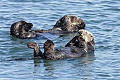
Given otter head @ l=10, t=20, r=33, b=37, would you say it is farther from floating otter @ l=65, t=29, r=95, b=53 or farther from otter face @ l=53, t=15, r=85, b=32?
floating otter @ l=65, t=29, r=95, b=53

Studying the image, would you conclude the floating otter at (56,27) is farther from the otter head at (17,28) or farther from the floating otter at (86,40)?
the floating otter at (86,40)

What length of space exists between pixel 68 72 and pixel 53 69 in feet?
1.41

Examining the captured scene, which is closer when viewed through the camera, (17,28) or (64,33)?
(17,28)

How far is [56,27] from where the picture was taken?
53.3 ft

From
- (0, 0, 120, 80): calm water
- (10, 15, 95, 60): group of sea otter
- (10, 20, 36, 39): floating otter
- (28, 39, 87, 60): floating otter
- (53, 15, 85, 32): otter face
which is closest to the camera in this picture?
(0, 0, 120, 80): calm water

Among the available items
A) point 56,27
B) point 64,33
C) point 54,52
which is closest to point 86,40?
point 54,52

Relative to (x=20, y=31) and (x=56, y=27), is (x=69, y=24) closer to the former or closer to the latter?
(x=56, y=27)

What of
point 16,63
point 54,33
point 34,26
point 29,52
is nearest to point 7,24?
point 34,26

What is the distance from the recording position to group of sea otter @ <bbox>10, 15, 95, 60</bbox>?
12.8 m

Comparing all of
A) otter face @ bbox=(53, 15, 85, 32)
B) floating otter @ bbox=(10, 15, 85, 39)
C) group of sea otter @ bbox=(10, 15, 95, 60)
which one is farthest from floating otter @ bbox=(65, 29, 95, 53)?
otter face @ bbox=(53, 15, 85, 32)

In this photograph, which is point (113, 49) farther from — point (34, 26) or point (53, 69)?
point (34, 26)

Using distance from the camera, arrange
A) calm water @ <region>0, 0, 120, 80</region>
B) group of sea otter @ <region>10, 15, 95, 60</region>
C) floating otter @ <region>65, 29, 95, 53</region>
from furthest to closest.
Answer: floating otter @ <region>65, 29, 95, 53</region>
group of sea otter @ <region>10, 15, 95, 60</region>
calm water @ <region>0, 0, 120, 80</region>

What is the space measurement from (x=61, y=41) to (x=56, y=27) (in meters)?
1.30

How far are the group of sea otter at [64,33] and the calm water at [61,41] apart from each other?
165 millimetres
